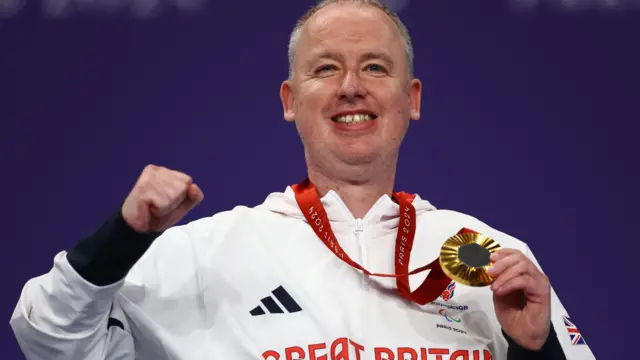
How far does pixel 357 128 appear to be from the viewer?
2.03 metres

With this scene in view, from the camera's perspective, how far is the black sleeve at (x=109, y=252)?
1.58 m

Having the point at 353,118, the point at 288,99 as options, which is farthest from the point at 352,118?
the point at 288,99

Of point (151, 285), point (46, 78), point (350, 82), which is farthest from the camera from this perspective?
point (46, 78)

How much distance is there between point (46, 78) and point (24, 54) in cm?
10

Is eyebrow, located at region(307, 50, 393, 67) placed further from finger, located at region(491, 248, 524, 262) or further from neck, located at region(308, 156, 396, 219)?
finger, located at region(491, 248, 524, 262)

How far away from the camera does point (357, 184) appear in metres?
2.11

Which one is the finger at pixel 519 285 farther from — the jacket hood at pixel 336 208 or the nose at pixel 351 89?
the nose at pixel 351 89

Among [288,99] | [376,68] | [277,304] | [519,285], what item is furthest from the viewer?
[288,99]

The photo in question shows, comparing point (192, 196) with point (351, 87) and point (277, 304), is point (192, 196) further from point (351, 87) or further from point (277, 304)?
point (351, 87)

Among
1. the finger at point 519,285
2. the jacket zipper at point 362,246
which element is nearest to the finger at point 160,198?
the jacket zipper at point 362,246

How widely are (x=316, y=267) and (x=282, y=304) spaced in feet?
0.40

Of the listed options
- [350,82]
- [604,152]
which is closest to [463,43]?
[604,152]

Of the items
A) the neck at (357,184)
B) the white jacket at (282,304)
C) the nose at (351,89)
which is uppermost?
the nose at (351,89)

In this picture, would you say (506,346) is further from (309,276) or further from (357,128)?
(357,128)
